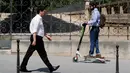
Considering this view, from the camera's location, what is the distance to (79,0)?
16922 millimetres

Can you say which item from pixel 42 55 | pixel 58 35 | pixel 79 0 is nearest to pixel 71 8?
pixel 79 0

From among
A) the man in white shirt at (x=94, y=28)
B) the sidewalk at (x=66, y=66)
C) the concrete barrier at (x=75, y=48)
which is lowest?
the sidewalk at (x=66, y=66)

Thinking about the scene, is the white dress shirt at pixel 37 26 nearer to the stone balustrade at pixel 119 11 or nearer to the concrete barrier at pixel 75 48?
the concrete barrier at pixel 75 48

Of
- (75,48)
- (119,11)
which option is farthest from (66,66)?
(119,11)

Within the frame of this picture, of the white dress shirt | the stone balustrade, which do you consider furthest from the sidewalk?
the stone balustrade

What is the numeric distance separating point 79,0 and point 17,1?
231 centimetres

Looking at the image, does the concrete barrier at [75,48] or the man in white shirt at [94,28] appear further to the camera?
the concrete barrier at [75,48]

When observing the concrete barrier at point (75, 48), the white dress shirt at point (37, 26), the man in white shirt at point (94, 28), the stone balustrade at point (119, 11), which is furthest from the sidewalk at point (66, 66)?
the stone balustrade at point (119, 11)

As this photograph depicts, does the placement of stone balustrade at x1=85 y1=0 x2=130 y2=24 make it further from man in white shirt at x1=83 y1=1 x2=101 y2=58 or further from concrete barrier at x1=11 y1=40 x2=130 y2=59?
man in white shirt at x1=83 y1=1 x2=101 y2=58

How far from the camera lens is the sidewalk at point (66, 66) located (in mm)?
12416

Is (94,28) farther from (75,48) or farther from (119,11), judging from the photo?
(119,11)

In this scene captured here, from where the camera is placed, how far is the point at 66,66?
43.7ft

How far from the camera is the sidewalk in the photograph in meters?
12.4

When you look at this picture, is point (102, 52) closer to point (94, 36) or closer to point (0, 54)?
point (94, 36)
